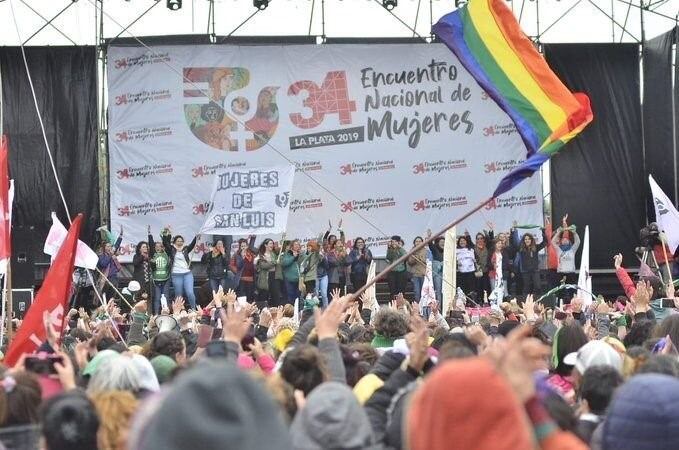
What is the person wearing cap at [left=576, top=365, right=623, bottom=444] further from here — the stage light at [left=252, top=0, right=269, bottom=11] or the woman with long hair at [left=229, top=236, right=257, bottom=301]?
the stage light at [left=252, top=0, right=269, bottom=11]

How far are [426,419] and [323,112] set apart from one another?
2140 centimetres

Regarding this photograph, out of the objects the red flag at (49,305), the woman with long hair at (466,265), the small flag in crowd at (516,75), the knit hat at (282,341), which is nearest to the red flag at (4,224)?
the red flag at (49,305)

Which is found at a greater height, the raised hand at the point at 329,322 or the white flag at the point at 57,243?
the white flag at the point at 57,243

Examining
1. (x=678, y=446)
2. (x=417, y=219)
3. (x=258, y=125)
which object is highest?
(x=258, y=125)

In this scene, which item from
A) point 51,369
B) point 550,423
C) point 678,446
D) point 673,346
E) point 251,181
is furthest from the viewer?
point 251,181

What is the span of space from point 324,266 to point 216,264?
1815 millimetres

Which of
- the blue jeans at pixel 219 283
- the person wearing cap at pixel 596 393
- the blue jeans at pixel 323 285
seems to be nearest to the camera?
the person wearing cap at pixel 596 393

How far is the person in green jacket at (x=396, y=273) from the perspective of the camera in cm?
2238

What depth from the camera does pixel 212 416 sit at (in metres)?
2.10

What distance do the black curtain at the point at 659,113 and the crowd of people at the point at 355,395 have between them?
1626 centimetres

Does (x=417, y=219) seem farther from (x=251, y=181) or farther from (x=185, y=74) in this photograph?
(x=185, y=74)

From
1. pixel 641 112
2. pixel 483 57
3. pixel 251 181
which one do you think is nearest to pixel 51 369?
pixel 483 57

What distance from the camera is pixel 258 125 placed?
23.6 m

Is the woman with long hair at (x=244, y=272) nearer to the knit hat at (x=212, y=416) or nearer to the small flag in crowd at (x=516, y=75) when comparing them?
the small flag in crowd at (x=516, y=75)
